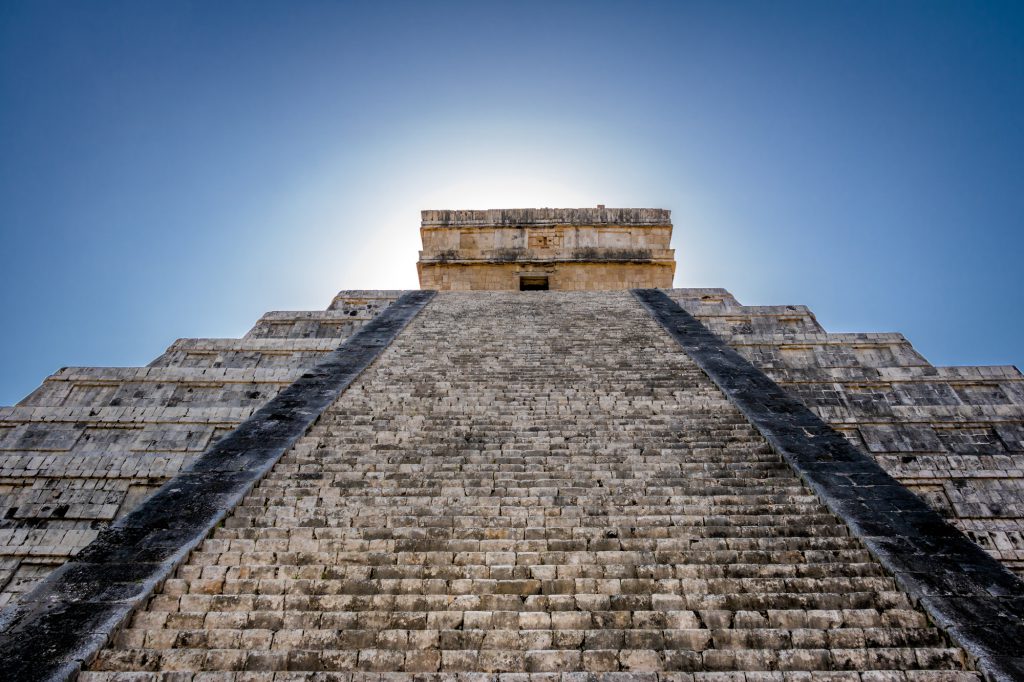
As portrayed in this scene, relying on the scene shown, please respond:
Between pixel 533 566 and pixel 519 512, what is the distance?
2.15 ft

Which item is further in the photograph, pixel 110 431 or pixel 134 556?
A: pixel 110 431

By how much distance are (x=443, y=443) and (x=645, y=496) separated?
6.99ft

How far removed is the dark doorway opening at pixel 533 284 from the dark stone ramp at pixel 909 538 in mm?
9973

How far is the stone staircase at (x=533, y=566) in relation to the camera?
10.5 ft

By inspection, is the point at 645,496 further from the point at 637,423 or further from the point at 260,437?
the point at 260,437

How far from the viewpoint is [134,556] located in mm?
4004

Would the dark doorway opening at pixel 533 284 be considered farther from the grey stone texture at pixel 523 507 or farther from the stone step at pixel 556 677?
the stone step at pixel 556 677

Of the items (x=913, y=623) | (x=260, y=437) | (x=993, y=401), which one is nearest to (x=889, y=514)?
(x=913, y=623)

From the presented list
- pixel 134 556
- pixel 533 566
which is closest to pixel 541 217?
pixel 533 566

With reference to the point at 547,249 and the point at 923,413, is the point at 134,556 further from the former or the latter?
the point at 547,249

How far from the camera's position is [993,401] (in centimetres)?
769

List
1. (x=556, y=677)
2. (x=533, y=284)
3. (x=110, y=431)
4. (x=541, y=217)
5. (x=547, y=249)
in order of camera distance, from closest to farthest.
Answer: (x=556, y=677) → (x=110, y=431) → (x=533, y=284) → (x=547, y=249) → (x=541, y=217)

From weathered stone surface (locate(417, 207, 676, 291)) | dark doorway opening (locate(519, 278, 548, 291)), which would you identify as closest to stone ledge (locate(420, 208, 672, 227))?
weathered stone surface (locate(417, 207, 676, 291))

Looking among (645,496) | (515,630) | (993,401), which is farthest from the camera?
(993,401)
